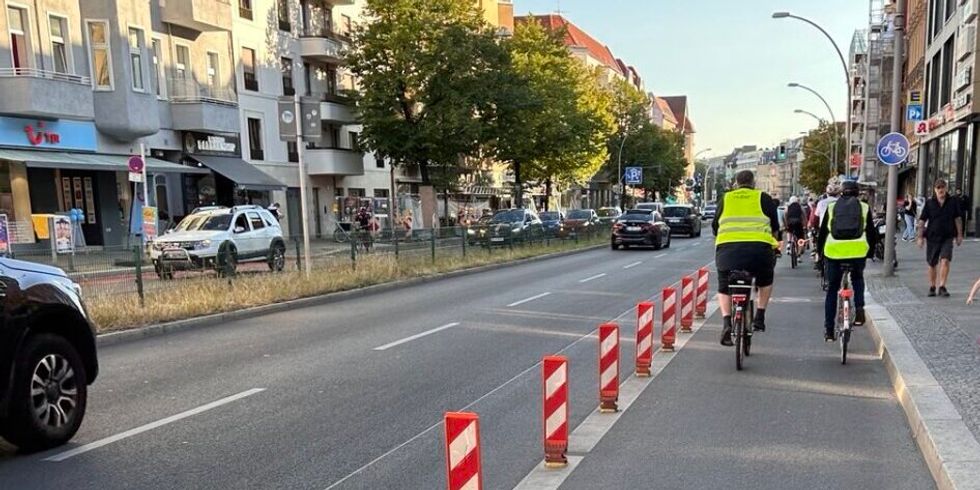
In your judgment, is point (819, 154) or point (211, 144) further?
point (819, 154)

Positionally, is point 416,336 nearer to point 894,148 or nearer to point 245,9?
point 894,148

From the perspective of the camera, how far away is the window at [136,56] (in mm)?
23922

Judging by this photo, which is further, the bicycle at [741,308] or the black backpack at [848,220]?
the black backpack at [848,220]

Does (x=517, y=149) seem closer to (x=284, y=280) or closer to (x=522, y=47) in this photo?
(x=522, y=47)

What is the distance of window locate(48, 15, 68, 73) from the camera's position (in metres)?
21.4

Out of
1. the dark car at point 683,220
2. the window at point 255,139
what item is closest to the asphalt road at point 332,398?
the window at point 255,139

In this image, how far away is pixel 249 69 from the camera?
3198cm

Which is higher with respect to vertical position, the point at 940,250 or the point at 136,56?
the point at 136,56

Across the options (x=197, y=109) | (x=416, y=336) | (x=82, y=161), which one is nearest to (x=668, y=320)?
(x=416, y=336)

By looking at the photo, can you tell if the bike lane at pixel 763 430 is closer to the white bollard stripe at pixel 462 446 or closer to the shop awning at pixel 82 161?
the white bollard stripe at pixel 462 446

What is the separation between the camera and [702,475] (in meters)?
4.38

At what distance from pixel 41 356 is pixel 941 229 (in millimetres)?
11540

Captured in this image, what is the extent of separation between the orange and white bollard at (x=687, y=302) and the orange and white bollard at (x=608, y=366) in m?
3.71

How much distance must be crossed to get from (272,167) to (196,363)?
26.3 meters
